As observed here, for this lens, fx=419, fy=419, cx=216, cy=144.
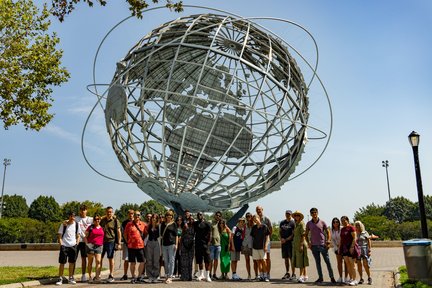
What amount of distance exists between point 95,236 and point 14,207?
81193 millimetres

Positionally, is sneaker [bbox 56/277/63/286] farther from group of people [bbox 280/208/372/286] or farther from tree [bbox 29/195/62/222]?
tree [bbox 29/195/62/222]

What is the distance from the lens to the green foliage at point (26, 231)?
58144 mm

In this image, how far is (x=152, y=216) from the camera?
10.9 meters

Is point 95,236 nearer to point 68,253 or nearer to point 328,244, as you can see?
point 68,253

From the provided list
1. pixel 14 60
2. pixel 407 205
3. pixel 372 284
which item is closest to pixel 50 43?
pixel 14 60

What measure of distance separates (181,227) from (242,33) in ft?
26.3

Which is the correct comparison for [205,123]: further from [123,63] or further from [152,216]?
[152,216]

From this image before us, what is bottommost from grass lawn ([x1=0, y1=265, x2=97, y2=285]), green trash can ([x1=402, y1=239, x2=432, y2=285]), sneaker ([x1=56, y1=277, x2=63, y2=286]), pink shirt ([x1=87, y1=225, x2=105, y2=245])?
sneaker ([x1=56, y1=277, x2=63, y2=286])

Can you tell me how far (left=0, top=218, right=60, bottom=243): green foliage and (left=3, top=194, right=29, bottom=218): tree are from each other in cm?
1965

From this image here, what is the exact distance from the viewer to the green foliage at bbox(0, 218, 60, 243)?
2289 inches

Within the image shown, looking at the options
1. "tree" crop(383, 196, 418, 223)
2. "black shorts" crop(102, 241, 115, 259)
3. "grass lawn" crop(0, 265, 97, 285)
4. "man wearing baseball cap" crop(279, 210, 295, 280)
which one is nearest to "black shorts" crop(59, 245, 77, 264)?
"black shorts" crop(102, 241, 115, 259)

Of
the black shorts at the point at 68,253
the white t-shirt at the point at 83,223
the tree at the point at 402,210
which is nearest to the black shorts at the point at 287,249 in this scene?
the white t-shirt at the point at 83,223

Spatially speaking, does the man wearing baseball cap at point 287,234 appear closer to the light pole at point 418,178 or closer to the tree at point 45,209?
the light pole at point 418,178

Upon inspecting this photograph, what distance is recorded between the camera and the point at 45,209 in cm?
7738
